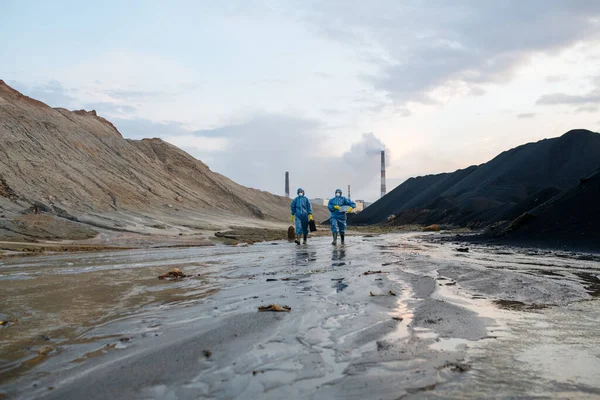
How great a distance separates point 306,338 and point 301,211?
50.0ft

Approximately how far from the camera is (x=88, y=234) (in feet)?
73.9

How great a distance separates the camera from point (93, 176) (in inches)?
1458

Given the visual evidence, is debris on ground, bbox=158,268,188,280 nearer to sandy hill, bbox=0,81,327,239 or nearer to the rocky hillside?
the rocky hillside

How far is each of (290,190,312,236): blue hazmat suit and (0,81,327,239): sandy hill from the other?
11051 mm

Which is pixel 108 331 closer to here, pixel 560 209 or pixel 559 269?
pixel 559 269

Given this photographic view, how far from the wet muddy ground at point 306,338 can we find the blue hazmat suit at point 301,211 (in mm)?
11129

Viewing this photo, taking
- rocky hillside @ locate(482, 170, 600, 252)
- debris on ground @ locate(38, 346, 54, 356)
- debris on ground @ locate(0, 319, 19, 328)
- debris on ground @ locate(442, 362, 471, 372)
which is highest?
rocky hillside @ locate(482, 170, 600, 252)

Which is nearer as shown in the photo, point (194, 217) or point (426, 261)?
point (426, 261)

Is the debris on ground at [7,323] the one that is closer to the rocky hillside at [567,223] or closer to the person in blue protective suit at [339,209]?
the rocky hillside at [567,223]

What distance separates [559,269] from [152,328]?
7.58 meters

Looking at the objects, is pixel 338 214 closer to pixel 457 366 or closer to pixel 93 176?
pixel 457 366

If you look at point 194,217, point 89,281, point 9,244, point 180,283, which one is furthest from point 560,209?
point 194,217

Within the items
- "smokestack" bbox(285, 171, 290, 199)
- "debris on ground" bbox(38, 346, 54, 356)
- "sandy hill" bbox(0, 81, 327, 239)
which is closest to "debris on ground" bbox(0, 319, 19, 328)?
"debris on ground" bbox(38, 346, 54, 356)

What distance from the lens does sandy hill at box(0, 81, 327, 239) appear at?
2922 cm
